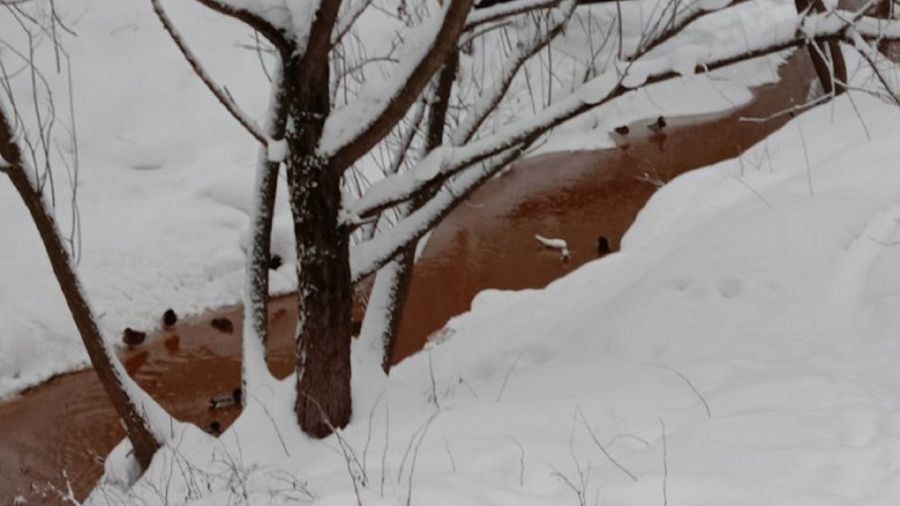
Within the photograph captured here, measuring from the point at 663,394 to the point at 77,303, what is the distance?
2.81 metres

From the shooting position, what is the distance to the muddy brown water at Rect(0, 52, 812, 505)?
677 centimetres

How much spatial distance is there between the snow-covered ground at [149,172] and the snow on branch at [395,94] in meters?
2.92

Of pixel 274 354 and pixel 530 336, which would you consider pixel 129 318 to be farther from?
pixel 530 336

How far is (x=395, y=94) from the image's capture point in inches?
152

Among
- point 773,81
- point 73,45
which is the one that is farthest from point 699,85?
point 73,45

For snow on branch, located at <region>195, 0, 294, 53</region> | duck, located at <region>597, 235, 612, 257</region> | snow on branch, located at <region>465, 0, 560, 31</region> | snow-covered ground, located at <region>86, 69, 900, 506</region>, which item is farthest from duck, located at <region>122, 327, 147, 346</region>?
snow on branch, located at <region>465, 0, 560, 31</region>

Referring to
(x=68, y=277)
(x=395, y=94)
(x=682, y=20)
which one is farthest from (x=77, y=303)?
(x=682, y=20)

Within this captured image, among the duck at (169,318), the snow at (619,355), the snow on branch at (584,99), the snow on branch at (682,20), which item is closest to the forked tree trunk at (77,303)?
the snow at (619,355)

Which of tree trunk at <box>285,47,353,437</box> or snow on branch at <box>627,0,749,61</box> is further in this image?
snow on branch at <box>627,0,749,61</box>

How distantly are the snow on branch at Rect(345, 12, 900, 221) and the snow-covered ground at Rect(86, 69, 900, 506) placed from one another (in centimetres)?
100

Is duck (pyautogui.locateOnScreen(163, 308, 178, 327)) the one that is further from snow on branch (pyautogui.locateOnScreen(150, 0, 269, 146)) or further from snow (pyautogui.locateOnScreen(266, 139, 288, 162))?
snow (pyautogui.locateOnScreen(266, 139, 288, 162))

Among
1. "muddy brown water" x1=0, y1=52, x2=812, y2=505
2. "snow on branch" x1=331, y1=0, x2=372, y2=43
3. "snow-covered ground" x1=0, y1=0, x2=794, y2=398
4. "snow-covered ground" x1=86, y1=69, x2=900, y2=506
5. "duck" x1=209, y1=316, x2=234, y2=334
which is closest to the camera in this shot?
"snow-covered ground" x1=86, y1=69, x2=900, y2=506

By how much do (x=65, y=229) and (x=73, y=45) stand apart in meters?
4.08

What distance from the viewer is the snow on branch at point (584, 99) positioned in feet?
13.5
